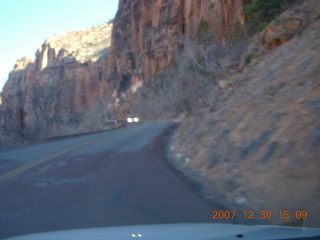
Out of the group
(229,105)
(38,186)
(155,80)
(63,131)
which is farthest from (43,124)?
(38,186)

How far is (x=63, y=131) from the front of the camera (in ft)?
147

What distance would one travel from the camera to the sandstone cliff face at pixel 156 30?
47.6 m

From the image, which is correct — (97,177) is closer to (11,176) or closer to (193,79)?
(11,176)

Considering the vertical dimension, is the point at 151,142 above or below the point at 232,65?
below

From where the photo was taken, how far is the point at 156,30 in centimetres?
6600

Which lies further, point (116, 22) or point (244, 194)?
point (116, 22)

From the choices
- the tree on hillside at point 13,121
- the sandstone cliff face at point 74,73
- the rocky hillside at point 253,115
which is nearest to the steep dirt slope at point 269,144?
the rocky hillside at point 253,115

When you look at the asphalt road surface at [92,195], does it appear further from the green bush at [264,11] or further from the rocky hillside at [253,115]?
the green bush at [264,11]

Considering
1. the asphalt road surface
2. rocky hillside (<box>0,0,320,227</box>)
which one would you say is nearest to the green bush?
rocky hillside (<box>0,0,320,227</box>)

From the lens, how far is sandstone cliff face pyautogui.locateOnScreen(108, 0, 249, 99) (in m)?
47.6

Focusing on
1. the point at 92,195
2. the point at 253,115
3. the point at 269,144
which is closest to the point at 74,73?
the point at 253,115

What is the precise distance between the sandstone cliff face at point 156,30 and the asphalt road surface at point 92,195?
3376 cm

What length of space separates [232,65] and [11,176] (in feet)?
70.6

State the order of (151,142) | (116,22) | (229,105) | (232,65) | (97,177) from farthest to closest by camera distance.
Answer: (116,22), (232,65), (151,142), (229,105), (97,177)
